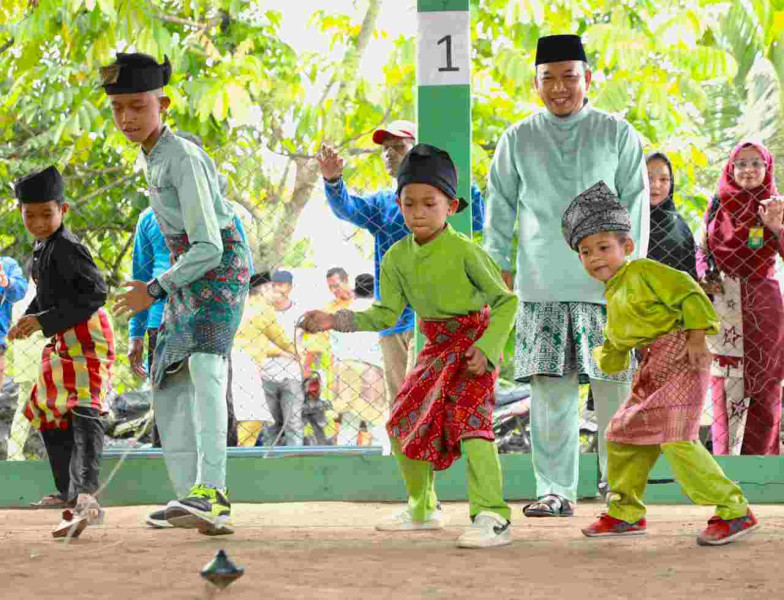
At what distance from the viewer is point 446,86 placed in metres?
5.56

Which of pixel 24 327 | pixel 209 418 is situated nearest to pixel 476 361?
pixel 209 418

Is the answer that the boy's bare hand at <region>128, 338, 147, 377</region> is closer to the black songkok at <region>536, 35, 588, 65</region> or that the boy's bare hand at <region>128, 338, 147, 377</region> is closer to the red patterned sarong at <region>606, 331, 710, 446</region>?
the black songkok at <region>536, 35, 588, 65</region>

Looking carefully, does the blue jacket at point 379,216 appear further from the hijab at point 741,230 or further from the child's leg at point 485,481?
the child's leg at point 485,481

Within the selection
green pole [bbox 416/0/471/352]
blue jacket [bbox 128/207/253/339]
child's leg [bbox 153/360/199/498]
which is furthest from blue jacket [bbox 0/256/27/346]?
green pole [bbox 416/0/471/352]

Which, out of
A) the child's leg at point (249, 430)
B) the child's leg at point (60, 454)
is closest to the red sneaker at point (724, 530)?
the child's leg at point (60, 454)

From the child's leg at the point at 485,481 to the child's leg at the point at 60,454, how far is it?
2173 millimetres

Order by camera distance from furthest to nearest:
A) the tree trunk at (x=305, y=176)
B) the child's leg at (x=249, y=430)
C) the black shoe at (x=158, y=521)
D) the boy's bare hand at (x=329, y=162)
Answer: the child's leg at (x=249, y=430), the tree trunk at (x=305, y=176), the boy's bare hand at (x=329, y=162), the black shoe at (x=158, y=521)

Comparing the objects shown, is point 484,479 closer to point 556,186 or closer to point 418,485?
point 418,485

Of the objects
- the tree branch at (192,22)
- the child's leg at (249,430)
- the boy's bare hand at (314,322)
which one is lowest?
the child's leg at (249,430)

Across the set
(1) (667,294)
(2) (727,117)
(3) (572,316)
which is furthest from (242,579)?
(2) (727,117)

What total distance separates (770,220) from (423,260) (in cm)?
223

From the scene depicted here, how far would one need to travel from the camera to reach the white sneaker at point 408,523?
4422mm

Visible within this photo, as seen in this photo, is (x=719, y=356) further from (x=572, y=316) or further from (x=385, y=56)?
(x=385, y=56)

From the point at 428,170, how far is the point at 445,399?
821 mm
